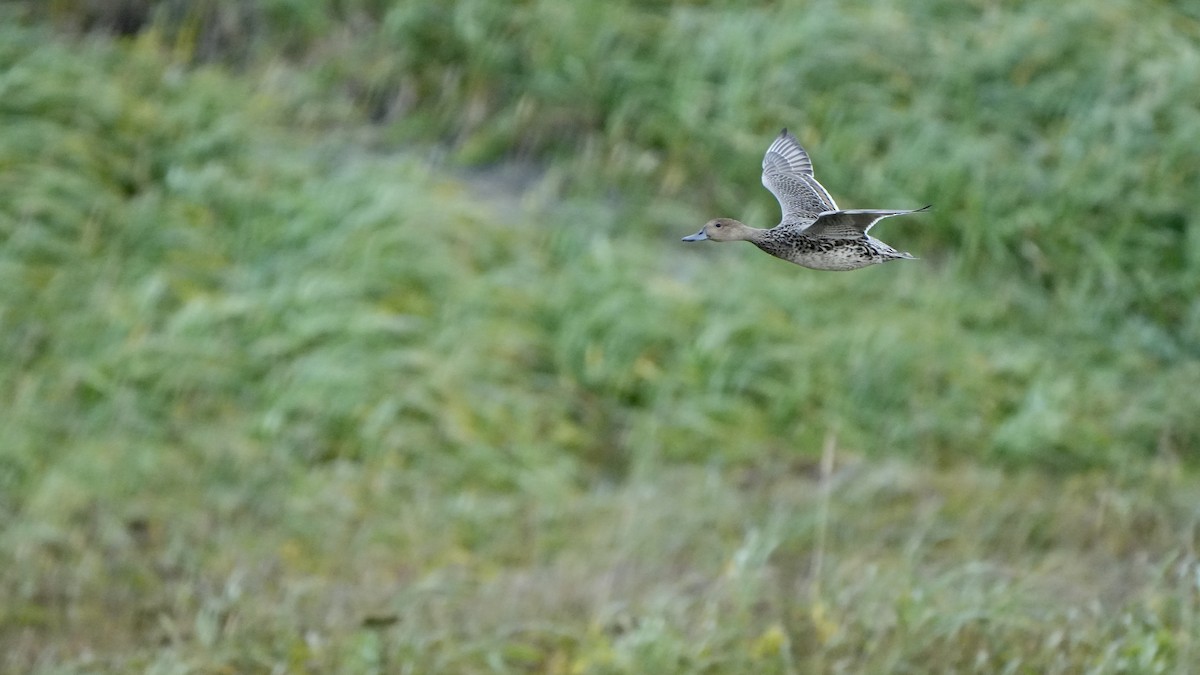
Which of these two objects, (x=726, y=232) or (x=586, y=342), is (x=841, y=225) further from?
(x=586, y=342)

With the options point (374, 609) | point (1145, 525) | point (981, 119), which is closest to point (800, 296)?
point (981, 119)

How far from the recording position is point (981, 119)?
698 centimetres

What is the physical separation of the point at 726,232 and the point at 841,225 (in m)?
0.08

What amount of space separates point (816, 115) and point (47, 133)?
346 centimetres

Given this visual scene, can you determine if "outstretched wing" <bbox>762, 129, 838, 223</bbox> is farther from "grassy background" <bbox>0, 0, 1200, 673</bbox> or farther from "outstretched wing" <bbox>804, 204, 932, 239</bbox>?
"grassy background" <bbox>0, 0, 1200, 673</bbox>

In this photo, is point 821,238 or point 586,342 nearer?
point 821,238

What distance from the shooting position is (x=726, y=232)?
103 cm

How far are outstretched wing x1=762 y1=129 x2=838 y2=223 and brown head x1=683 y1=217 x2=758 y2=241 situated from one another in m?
0.07

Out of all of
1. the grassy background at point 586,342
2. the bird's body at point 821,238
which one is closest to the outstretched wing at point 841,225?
the bird's body at point 821,238

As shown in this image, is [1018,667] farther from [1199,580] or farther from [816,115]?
[816,115]

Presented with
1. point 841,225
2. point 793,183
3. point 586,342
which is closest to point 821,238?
point 841,225

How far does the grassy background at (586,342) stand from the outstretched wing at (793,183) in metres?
2.62

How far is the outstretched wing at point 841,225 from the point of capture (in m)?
0.99

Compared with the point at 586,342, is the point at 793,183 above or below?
above
